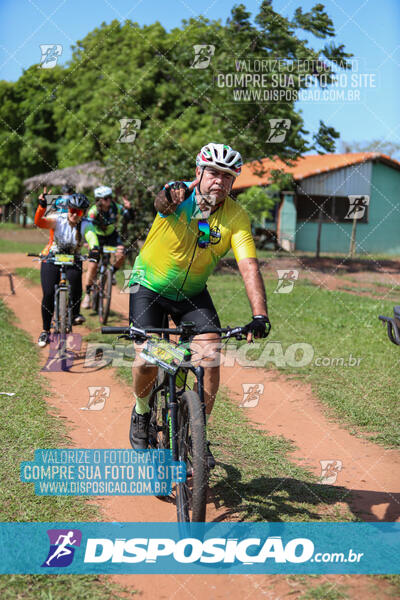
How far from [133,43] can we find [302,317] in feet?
92.8

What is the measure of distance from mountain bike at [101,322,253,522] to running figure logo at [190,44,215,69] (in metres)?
17.2

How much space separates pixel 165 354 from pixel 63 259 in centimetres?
487

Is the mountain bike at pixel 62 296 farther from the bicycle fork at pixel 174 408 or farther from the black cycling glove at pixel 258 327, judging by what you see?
the black cycling glove at pixel 258 327

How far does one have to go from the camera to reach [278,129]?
63.7 feet

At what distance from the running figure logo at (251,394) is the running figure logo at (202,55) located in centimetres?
1460

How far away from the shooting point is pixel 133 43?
35344 mm

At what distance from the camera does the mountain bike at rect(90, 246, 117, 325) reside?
10.9 meters

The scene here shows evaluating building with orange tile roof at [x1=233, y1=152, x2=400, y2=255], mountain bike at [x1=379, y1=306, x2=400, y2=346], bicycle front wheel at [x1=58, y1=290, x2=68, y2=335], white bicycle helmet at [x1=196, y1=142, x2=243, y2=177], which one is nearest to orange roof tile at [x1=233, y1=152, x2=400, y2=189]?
building with orange tile roof at [x1=233, y1=152, x2=400, y2=255]

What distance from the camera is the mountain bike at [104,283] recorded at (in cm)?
1086

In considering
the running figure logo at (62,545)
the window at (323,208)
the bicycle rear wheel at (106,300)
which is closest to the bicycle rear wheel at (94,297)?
the bicycle rear wheel at (106,300)

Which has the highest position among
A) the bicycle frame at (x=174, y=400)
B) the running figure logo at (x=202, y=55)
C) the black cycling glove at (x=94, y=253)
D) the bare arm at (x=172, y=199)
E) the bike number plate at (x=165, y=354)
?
the running figure logo at (x=202, y=55)

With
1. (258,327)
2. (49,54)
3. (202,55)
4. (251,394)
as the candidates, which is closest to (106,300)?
(49,54)

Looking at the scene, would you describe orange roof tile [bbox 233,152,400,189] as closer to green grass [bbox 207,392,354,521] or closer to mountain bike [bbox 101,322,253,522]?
green grass [bbox 207,392,354,521]

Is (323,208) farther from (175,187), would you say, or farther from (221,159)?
(175,187)
